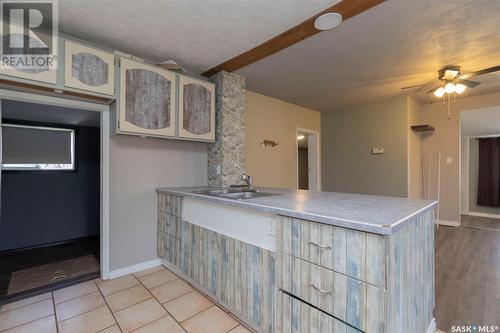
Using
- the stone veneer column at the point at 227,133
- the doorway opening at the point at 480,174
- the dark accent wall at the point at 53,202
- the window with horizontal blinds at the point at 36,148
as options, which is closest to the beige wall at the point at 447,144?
the doorway opening at the point at 480,174

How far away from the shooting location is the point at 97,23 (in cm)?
195

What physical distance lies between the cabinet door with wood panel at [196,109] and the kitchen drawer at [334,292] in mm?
1810

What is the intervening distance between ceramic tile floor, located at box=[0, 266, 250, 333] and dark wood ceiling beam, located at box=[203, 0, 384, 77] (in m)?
2.49

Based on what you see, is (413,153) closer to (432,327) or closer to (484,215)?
(432,327)

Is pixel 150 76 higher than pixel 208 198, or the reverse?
pixel 150 76

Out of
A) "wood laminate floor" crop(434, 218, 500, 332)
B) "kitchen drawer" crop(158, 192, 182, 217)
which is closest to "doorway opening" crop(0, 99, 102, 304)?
"kitchen drawer" crop(158, 192, 182, 217)

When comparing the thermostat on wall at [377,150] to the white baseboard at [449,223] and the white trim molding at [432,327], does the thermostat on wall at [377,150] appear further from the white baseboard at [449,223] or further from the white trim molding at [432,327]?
the white trim molding at [432,327]

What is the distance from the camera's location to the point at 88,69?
1.98 m

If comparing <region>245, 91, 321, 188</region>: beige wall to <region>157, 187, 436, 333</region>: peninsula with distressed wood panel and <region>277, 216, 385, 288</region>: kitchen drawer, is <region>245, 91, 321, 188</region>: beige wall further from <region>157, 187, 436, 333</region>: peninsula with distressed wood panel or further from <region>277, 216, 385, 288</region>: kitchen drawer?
<region>277, 216, 385, 288</region>: kitchen drawer

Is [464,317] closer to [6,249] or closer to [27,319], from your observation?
[27,319]

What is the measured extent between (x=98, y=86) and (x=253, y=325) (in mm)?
2337

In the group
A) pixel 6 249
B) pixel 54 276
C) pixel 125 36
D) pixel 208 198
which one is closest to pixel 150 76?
pixel 125 36

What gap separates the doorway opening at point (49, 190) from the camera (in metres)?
2.92

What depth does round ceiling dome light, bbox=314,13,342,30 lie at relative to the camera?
6.01ft
